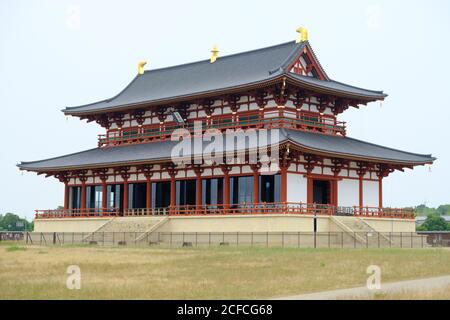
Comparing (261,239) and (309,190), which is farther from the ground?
(309,190)

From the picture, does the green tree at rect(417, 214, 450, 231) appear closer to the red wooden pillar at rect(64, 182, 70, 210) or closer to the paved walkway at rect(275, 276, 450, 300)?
the red wooden pillar at rect(64, 182, 70, 210)

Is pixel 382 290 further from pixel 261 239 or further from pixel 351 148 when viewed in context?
pixel 351 148

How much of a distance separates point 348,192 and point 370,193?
294cm

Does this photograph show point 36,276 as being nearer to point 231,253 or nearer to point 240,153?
point 231,253

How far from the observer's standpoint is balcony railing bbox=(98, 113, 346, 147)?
5822 centimetres

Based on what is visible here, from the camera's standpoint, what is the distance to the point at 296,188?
55250 mm

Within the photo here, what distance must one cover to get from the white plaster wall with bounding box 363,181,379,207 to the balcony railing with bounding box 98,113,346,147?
17.0ft

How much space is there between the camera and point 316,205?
179ft

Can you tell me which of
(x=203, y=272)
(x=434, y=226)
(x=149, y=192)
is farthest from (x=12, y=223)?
(x=203, y=272)

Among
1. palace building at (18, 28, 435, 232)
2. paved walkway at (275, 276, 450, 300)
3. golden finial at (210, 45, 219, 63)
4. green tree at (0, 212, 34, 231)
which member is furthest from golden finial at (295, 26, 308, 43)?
green tree at (0, 212, 34, 231)

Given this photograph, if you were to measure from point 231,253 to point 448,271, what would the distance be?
1387cm

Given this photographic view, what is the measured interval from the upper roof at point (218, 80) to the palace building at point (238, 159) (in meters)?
0.18

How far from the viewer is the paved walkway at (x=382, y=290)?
2326 centimetres
